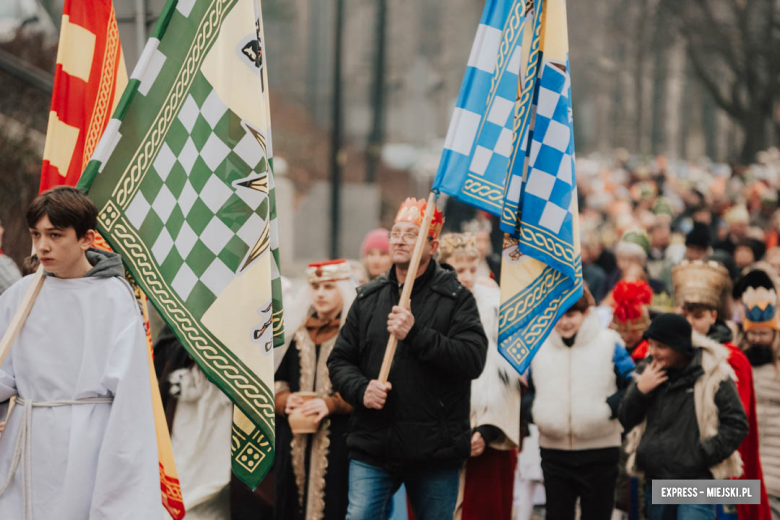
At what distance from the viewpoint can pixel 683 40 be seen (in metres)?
45.9

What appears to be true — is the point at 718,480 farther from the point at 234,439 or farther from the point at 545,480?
the point at 234,439

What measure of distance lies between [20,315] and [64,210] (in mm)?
424

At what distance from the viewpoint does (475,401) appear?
25.0 ft

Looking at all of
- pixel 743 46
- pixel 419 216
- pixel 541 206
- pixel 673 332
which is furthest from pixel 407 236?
pixel 743 46

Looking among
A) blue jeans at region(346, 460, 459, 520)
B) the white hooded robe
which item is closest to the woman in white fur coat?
blue jeans at region(346, 460, 459, 520)

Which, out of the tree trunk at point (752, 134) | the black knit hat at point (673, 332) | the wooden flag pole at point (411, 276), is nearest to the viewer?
the wooden flag pole at point (411, 276)

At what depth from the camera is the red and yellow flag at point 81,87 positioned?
611 centimetres

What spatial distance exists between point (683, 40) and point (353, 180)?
2071cm

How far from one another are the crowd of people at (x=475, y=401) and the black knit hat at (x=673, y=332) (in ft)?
0.04

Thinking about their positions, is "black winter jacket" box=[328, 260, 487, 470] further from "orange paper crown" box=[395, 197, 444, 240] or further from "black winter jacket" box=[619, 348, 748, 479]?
"black winter jacket" box=[619, 348, 748, 479]

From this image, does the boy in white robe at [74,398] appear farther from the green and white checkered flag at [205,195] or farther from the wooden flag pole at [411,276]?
the wooden flag pole at [411,276]

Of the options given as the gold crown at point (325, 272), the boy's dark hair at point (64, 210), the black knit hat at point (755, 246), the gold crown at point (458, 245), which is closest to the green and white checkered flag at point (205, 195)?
the boy's dark hair at point (64, 210)

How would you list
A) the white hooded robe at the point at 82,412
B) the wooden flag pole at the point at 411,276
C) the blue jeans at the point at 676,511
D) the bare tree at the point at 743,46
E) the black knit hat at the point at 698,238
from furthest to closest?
the bare tree at the point at 743,46
the black knit hat at the point at 698,238
the blue jeans at the point at 676,511
the wooden flag pole at the point at 411,276
the white hooded robe at the point at 82,412

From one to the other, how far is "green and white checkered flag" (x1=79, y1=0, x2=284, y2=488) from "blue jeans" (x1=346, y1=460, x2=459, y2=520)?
0.97 metres
